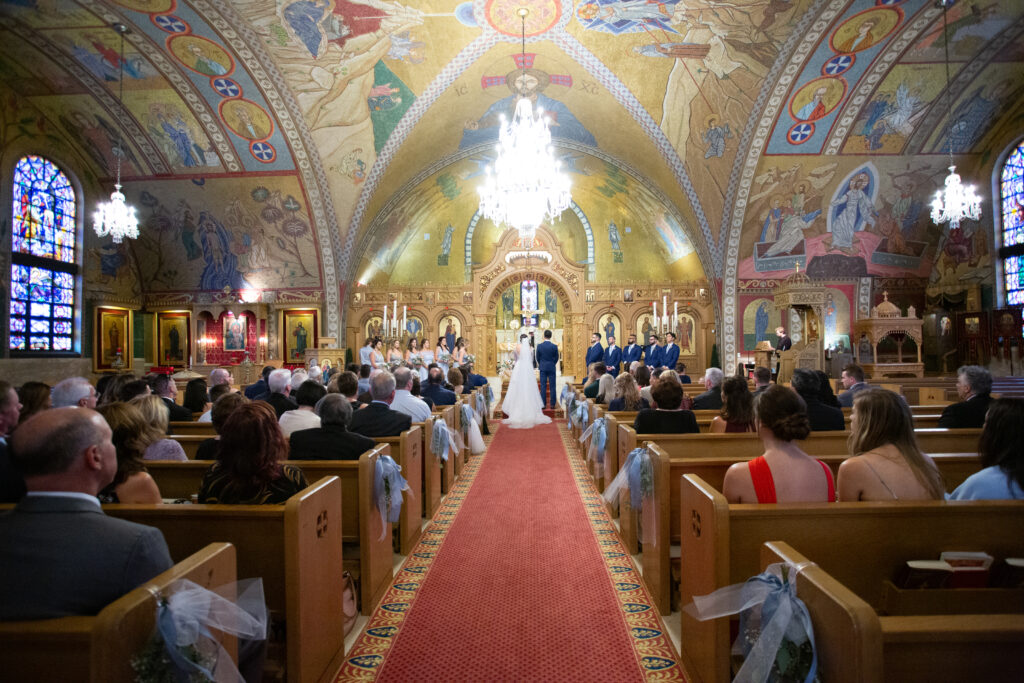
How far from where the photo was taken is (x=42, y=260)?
15.4m

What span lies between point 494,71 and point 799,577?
14.6 meters

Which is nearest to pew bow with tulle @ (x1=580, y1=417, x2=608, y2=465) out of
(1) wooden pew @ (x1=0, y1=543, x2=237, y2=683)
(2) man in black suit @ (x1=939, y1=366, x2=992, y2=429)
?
(2) man in black suit @ (x1=939, y1=366, x2=992, y2=429)

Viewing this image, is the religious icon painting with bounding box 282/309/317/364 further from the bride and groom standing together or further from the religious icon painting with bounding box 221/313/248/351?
the bride and groom standing together

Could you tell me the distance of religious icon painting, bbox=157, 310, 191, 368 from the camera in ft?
61.0

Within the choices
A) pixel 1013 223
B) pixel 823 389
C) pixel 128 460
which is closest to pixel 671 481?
pixel 823 389

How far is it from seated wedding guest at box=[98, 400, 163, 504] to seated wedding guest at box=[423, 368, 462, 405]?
18.5 feet

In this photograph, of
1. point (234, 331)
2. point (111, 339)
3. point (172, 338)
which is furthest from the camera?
point (172, 338)

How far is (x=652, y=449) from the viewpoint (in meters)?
4.05

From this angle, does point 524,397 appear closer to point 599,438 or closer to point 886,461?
point 599,438

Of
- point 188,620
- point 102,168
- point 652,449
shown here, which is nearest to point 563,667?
point 652,449

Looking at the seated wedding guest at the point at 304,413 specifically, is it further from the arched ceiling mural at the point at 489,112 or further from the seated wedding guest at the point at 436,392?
the arched ceiling mural at the point at 489,112

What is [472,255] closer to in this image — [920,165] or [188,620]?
[920,165]

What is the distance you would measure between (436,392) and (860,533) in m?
6.82

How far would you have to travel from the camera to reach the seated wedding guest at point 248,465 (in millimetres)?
2916
